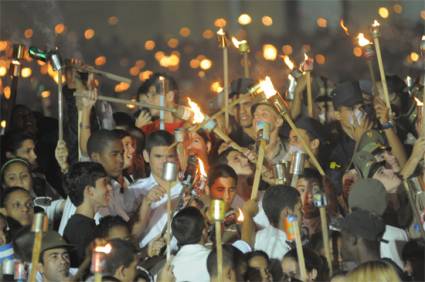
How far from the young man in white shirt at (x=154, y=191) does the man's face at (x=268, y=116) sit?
0.55 meters

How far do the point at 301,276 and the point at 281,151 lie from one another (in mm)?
1298

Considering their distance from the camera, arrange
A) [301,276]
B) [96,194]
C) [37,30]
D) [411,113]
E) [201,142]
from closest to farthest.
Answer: [301,276] → [96,194] → [201,142] → [411,113] → [37,30]

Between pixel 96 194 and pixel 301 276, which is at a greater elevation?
pixel 96 194

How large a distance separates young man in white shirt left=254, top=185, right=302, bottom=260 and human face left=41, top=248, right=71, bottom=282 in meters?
0.93

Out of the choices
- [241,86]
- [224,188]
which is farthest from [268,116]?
[224,188]

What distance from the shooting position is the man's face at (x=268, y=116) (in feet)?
25.2

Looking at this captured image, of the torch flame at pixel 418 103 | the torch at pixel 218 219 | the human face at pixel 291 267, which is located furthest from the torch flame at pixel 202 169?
the torch flame at pixel 418 103

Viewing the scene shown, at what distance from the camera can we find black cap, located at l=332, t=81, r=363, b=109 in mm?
7777

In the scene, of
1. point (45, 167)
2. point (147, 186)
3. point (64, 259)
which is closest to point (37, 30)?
point (45, 167)

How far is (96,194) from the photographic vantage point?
22.8ft

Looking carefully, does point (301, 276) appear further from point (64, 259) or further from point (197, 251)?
point (64, 259)

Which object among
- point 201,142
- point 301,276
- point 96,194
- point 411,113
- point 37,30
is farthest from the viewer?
point 37,30

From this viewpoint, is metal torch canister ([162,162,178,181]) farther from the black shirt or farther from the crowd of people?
the black shirt

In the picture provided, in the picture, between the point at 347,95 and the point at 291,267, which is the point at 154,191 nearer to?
the point at 291,267
